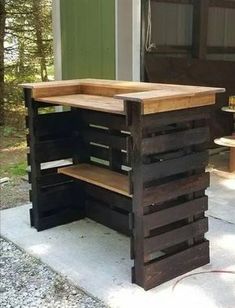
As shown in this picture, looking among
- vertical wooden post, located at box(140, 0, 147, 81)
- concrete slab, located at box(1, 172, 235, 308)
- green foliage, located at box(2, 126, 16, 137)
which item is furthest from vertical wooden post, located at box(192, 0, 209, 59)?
green foliage, located at box(2, 126, 16, 137)

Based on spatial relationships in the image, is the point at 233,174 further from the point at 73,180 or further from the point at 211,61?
the point at 73,180

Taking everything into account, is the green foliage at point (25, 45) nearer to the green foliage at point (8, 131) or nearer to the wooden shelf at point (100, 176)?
the green foliage at point (8, 131)

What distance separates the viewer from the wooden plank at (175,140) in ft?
7.22

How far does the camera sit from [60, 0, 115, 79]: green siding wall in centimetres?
431

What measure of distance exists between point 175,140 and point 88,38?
Result: 2.63m

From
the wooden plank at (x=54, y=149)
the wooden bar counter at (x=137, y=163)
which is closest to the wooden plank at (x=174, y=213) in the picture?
the wooden bar counter at (x=137, y=163)

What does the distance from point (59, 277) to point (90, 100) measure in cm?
→ 103

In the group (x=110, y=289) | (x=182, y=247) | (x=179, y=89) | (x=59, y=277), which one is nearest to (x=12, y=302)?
(x=59, y=277)

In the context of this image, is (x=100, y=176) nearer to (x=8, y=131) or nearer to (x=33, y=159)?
(x=33, y=159)

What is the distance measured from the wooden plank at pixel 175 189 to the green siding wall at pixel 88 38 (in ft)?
7.02

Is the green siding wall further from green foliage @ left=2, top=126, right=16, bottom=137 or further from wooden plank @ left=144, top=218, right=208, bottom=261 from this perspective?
green foliage @ left=2, top=126, right=16, bottom=137

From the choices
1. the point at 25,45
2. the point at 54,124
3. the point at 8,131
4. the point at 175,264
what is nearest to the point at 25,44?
the point at 25,45

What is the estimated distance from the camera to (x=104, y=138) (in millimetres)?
3006

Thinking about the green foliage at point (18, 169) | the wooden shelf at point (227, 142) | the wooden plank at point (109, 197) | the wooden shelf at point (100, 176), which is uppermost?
the wooden shelf at point (100, 176)
